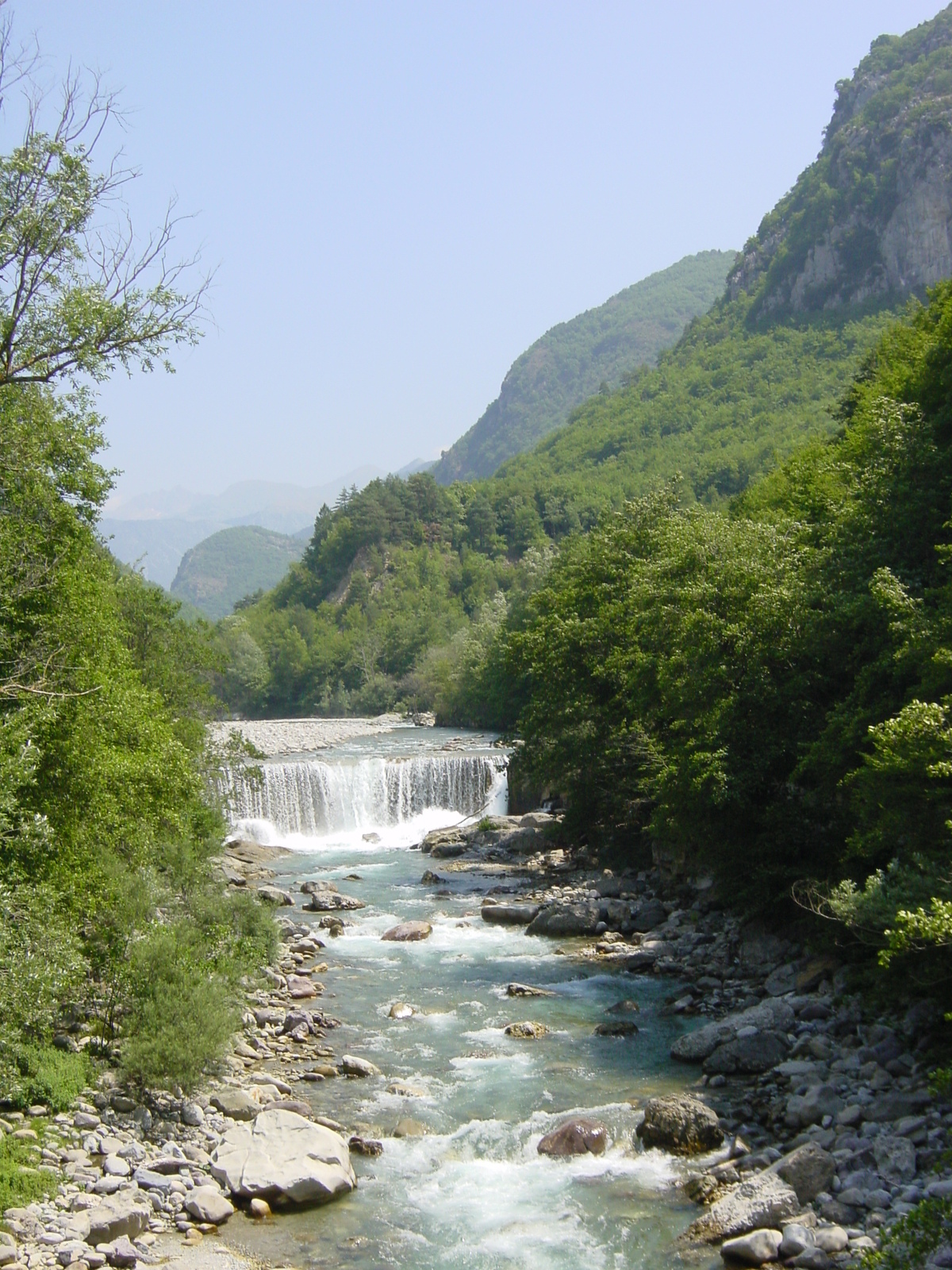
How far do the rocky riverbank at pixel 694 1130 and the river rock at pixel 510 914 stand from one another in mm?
4161

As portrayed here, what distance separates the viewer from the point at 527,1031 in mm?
15625

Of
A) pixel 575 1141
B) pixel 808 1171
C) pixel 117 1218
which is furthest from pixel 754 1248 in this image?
pixel 117 1218

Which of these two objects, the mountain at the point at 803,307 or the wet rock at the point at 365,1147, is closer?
the wet rock at the point at 365,1147

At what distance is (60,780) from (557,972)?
9.51 m

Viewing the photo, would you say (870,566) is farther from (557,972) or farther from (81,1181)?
(81,1181)

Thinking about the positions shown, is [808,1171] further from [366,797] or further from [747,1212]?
[366,797]

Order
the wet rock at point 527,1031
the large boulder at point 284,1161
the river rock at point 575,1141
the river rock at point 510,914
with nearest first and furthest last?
the large boulder at point 284,1161, the river rock at point 575,1141, the wet rock at point 527,1031, the river rock at point 510,914

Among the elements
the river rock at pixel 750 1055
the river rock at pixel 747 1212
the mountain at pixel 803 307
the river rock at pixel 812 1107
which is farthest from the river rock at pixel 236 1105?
the mountain at pixel 803 307

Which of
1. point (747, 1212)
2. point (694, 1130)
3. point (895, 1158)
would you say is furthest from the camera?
point (694, 1130)

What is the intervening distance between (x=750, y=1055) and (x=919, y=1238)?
5.35 metres

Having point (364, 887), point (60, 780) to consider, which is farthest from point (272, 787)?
point (60, 780)

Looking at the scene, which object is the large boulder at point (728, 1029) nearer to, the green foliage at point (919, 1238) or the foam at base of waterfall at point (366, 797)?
the green foliage at point (919, 1238)

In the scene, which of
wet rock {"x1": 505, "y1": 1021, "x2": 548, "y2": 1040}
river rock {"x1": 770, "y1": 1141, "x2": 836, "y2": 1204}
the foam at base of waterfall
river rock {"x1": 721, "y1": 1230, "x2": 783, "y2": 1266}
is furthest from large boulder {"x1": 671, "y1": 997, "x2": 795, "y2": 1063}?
the foam at base of waterfall

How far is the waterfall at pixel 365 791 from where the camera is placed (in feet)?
121
